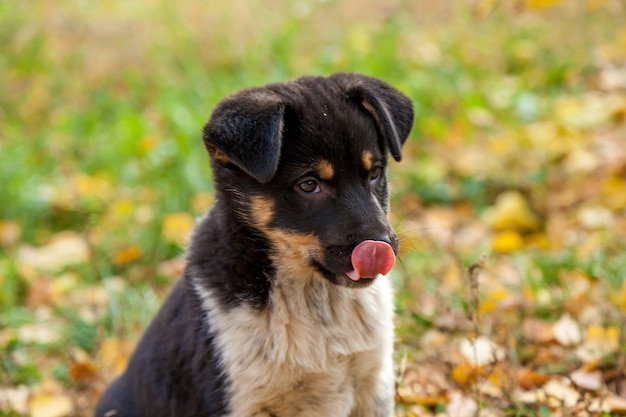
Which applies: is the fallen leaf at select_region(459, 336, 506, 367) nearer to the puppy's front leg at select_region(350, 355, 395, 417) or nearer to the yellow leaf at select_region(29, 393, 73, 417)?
the puppy's front leg at select_region(350, 355, 395, 417)

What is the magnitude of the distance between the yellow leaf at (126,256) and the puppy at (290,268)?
2843mm

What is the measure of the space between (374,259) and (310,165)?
0.52 m

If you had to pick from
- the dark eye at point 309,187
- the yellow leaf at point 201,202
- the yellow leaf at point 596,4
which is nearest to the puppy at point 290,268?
the dark eye at point 309,187

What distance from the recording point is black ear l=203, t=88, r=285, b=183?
354 cm

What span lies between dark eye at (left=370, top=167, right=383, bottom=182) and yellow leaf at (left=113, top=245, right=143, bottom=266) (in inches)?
134

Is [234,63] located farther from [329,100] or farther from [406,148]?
[329,100]

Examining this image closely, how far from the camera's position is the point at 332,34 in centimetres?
1103

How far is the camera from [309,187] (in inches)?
147

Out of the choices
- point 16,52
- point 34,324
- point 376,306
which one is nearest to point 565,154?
point 376,306

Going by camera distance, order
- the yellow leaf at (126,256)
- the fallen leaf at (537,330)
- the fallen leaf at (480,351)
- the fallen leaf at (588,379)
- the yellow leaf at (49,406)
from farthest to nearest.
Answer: the yellow leaf at (126,256) → the fallen leaf at (537,330) → the yellow leaf at (49,406) → the fallen leaf at (480,351) → the fallen leaf at (588,379)

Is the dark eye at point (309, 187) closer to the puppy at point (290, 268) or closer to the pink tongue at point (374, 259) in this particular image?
the puppy at point (290, 268)

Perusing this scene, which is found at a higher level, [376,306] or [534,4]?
[534,4]

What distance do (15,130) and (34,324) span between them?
3.65 m

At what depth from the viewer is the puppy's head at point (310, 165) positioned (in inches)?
141
